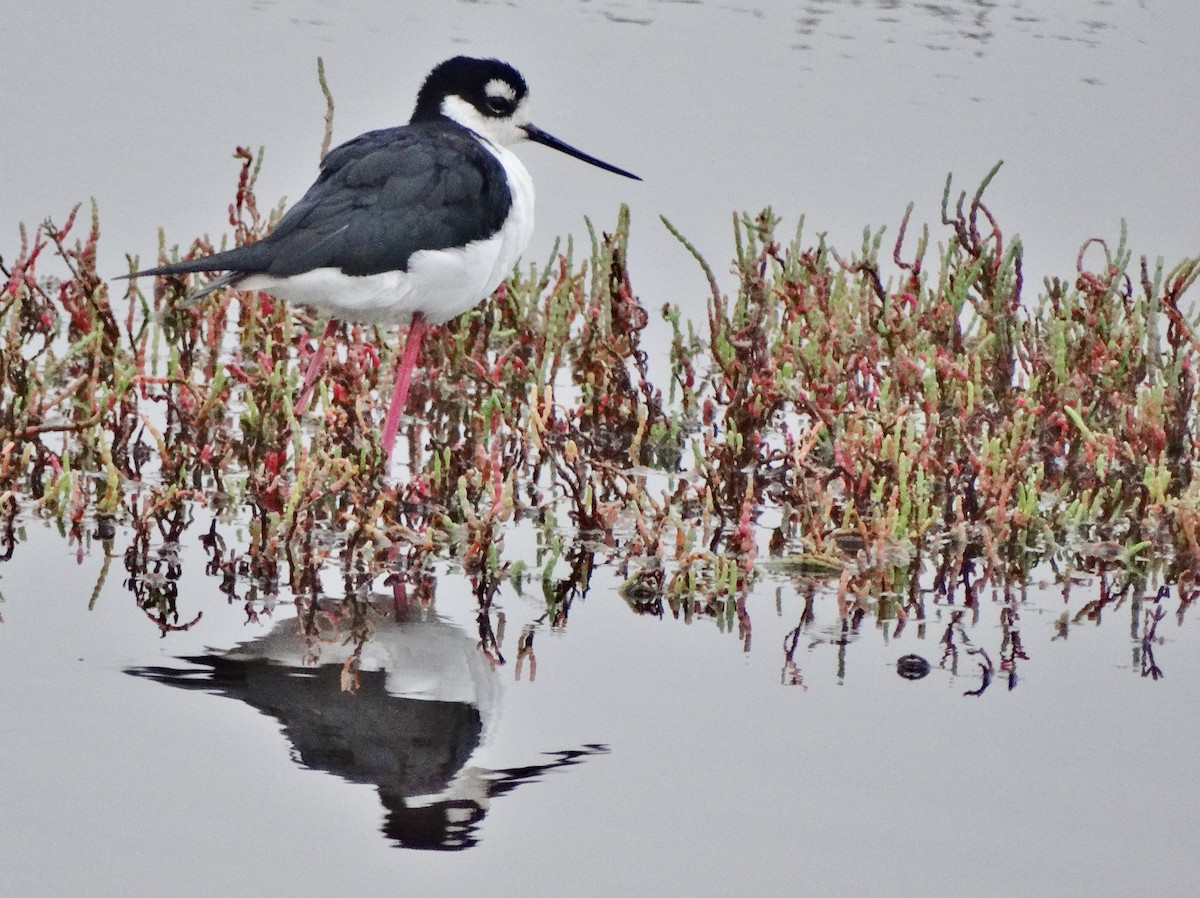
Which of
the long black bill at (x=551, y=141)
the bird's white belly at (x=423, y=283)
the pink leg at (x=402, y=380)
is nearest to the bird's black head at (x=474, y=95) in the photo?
the long black bill at (x=551, y=141)

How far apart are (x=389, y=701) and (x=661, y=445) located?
2547 mm

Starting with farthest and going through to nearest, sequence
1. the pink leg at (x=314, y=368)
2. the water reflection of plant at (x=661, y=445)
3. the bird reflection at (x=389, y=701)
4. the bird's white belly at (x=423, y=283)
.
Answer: the pink leg at (x=314, y=368) < the bird's white belly at (x=423, y=283) < the water reflection of plant at (x=661, y=445) < the bird reflection at (x=389, y=701)

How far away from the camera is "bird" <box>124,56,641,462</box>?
6.13m

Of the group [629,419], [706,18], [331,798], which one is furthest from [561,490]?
[706,18]

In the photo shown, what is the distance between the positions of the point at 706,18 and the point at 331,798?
1258 cm

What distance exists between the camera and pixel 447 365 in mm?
7535

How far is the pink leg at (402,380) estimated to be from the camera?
21.5 feet

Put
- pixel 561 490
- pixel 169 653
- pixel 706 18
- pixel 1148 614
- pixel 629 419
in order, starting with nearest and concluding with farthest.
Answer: pixel 169 653 < pixel 1148 614 < pixel 561 490 < pixel 629 419 < pixel 706 18

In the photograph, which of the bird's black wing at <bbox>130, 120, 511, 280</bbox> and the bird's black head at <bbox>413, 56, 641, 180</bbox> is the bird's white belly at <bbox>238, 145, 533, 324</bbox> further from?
the bird's black head at <bbox>413, 56, 641, 180</bbox>

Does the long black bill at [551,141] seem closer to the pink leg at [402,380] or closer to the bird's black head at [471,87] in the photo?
the bird's black head at [471,87]

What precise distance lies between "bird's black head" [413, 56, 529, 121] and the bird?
0.28m

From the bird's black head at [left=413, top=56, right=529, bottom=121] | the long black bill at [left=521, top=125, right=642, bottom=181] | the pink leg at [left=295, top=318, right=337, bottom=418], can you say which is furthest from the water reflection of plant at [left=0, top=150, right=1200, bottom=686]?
the bird's black head at [left=413, top=56, right=529, bottom=121]

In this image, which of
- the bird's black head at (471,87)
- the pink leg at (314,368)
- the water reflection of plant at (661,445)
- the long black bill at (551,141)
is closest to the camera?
the water reflection of plant at (661,445)

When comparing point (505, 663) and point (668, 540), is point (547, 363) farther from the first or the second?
point (505, 663)
